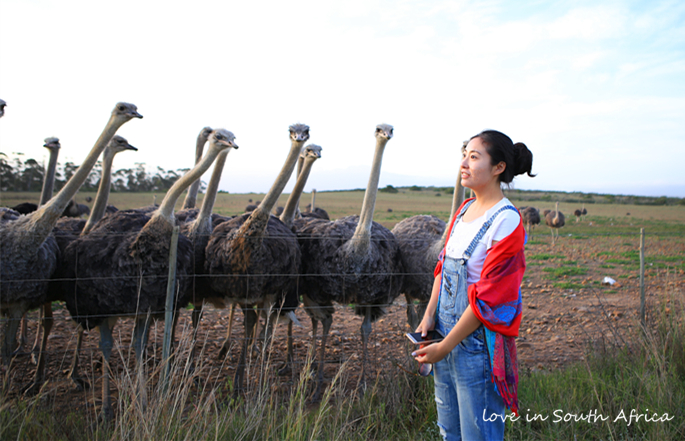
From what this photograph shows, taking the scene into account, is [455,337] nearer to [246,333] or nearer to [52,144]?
[246,333]

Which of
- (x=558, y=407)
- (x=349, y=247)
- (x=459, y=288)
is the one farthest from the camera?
(x=349, y=247)

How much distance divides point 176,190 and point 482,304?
311 centimetres

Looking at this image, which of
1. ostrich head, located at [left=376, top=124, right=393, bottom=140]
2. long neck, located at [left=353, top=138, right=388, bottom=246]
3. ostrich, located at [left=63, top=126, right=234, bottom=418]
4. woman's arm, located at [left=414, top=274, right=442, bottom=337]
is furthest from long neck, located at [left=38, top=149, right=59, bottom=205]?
woman's arm, located at [left=414, top=274, right=442, bottom=337]

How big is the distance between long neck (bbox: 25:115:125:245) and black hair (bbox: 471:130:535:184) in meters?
3.46

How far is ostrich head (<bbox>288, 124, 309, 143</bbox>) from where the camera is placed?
4668 millimetres

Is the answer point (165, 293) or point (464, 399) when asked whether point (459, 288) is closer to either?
point (464, 399)

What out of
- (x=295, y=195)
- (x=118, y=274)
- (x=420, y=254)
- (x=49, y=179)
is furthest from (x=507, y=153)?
(x=49, y=179)

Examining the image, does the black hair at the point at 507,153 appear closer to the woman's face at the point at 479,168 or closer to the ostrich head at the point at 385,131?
the woman's face at the point at 479,168

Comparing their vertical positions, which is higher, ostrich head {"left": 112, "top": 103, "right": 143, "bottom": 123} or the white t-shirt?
ostrich head {"left": 112, "top": 103, "right": 143, "bottom": 123}

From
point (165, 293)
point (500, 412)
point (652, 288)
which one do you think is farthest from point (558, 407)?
point (652, 288)

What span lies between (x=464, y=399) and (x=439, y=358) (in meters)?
0.21

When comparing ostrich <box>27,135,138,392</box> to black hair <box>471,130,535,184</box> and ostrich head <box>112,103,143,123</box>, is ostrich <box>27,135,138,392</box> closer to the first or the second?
ostrich head <box>112,103,143,123</box>

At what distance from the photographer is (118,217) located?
443cm

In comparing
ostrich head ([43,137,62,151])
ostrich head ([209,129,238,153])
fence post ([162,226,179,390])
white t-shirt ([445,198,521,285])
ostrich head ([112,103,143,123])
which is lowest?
fence post ([162,226,179,390])
